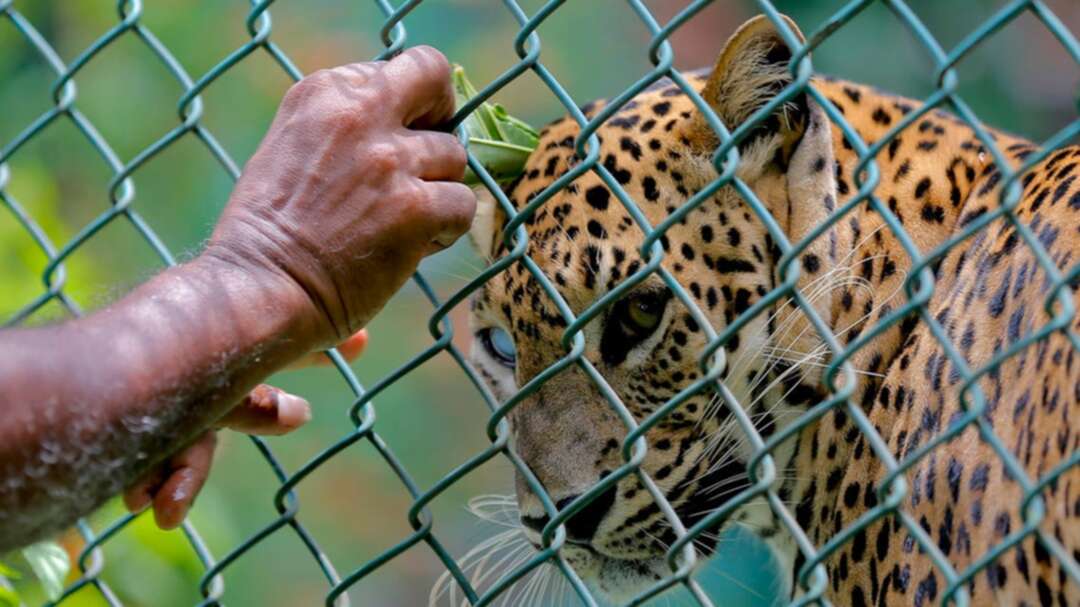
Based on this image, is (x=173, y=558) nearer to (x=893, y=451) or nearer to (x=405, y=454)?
(x=893, y=451)

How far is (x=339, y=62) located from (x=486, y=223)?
573 centimetres

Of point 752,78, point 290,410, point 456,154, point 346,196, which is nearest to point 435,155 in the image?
point 456,154

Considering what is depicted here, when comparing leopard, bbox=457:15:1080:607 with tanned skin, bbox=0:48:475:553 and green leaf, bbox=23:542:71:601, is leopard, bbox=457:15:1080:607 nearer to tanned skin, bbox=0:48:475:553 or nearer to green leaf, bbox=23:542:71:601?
tanned skin, bbox=0:48:475:553

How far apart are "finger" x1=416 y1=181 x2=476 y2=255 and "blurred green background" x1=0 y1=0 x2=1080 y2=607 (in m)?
4.83

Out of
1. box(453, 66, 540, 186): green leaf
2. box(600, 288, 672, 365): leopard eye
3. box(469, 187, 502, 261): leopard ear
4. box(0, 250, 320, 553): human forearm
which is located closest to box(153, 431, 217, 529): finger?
box(0, 250, 320, 553): human forearm

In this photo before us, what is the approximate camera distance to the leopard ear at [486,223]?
312cm

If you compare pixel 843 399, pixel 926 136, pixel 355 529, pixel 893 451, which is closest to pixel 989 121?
pixel 355 529

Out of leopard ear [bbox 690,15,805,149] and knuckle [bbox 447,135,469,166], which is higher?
knuckle [bbox 447,135,469,166]

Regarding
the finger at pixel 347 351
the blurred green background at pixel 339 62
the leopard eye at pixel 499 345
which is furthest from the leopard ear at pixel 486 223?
the blurred green background at pixel 339 62

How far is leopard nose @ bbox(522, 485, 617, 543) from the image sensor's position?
2787 millimetres

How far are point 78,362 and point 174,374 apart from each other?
0.13 metres

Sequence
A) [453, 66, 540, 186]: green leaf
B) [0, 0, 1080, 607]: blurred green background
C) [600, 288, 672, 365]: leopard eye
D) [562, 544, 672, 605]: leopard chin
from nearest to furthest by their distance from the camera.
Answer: [453, 66, 540, 186]: green leaf, [600, 288, 672, 365]: leopard eye, [562, 544, 672, 605]: leopard chin, [0, 0, 1080, 607]: blurred green background

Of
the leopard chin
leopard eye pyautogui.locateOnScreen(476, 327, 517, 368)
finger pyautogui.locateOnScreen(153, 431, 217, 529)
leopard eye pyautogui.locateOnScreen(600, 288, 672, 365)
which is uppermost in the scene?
finger pyautogui.locateOnScreen(153, 431, 217, 529)

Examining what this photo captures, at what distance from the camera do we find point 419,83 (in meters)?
2.06
